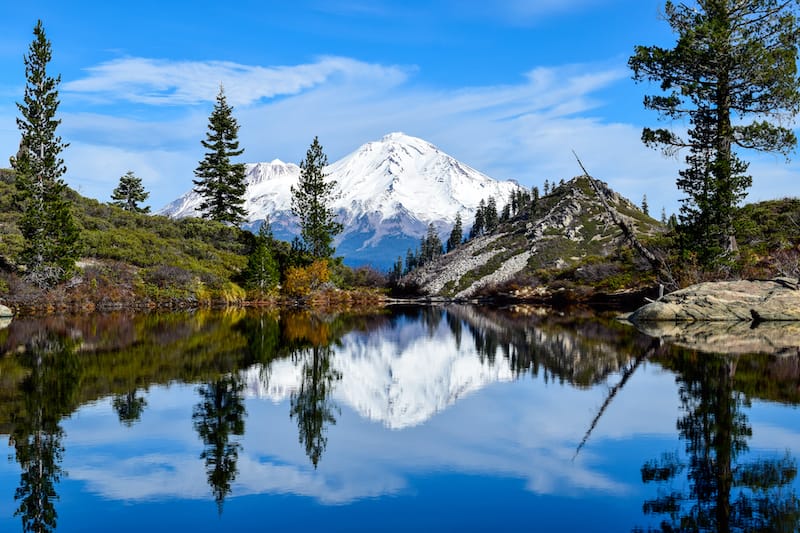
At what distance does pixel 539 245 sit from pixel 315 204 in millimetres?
47961

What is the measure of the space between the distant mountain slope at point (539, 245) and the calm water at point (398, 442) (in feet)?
214

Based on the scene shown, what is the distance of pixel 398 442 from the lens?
9.97 metres

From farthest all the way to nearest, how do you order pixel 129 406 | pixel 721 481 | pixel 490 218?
pixel 490 218
pixel 129 406
pixel 721 481

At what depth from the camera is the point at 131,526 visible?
6598 millimetres

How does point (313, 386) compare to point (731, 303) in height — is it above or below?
below

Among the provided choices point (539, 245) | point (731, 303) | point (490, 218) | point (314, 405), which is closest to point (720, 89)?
point (731, 303)

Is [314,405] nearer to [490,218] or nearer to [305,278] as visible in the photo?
[305,278]

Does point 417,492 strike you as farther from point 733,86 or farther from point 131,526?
point 733,86

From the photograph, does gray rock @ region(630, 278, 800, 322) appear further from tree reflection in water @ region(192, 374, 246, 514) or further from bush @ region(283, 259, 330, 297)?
bush @ region(283, 259, 330, 297)

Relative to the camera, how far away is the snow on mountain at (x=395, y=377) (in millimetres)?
12750

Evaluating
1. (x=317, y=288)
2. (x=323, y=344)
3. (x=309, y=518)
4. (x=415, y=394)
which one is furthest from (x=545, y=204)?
(x=309, y=518)

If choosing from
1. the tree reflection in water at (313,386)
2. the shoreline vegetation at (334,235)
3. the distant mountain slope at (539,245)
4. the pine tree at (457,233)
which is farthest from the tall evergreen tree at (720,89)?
the pine tree at (457,233)

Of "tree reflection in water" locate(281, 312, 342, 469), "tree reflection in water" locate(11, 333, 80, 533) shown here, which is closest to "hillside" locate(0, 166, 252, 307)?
"tree reflection in water" locate(281, 312, 342, 469)

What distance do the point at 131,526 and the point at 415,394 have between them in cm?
806
